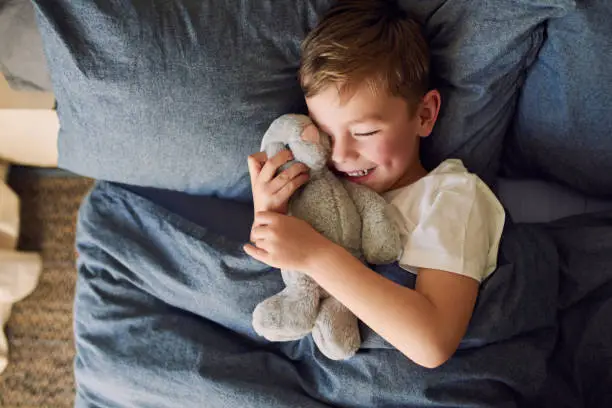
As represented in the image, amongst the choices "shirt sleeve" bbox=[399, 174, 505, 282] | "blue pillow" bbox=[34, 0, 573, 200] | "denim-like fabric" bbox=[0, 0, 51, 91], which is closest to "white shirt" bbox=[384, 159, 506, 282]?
"shirt sleeve" bbox=[399, 174, 505, 282]

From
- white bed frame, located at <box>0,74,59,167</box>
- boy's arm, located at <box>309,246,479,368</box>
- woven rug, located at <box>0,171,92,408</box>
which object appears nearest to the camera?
boy's arm, located at <box>309,246,479,368</box>

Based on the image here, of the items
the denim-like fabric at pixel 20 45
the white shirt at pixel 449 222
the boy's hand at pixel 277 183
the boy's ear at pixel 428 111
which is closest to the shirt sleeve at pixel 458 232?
the white shirt at pixel 449 222

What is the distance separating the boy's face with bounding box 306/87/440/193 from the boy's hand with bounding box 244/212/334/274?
0.13 meters

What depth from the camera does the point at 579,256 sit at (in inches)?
39.0

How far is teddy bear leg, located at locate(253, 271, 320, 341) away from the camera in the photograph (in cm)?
80

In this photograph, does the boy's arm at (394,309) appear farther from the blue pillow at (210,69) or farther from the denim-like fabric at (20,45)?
the denim-like fabric at (20,45)

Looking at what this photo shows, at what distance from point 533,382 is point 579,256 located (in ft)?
0.84

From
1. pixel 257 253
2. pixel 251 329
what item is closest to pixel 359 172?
pixel 257 253

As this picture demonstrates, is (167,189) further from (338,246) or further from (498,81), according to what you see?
(498,81)

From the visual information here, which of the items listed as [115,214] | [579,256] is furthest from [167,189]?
[579,256]

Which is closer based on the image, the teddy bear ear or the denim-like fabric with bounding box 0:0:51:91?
the teddy bear ear

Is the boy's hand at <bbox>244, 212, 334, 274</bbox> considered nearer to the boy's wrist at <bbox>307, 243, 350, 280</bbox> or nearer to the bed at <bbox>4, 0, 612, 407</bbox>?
the boy's wrist at <bbox>307, 243, 350, 280</bbox>

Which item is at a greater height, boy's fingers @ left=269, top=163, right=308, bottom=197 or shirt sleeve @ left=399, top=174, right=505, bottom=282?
boy's fingers @ left=269, top=163, right=308, bottom=197

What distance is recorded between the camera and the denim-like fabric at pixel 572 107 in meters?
0.91
